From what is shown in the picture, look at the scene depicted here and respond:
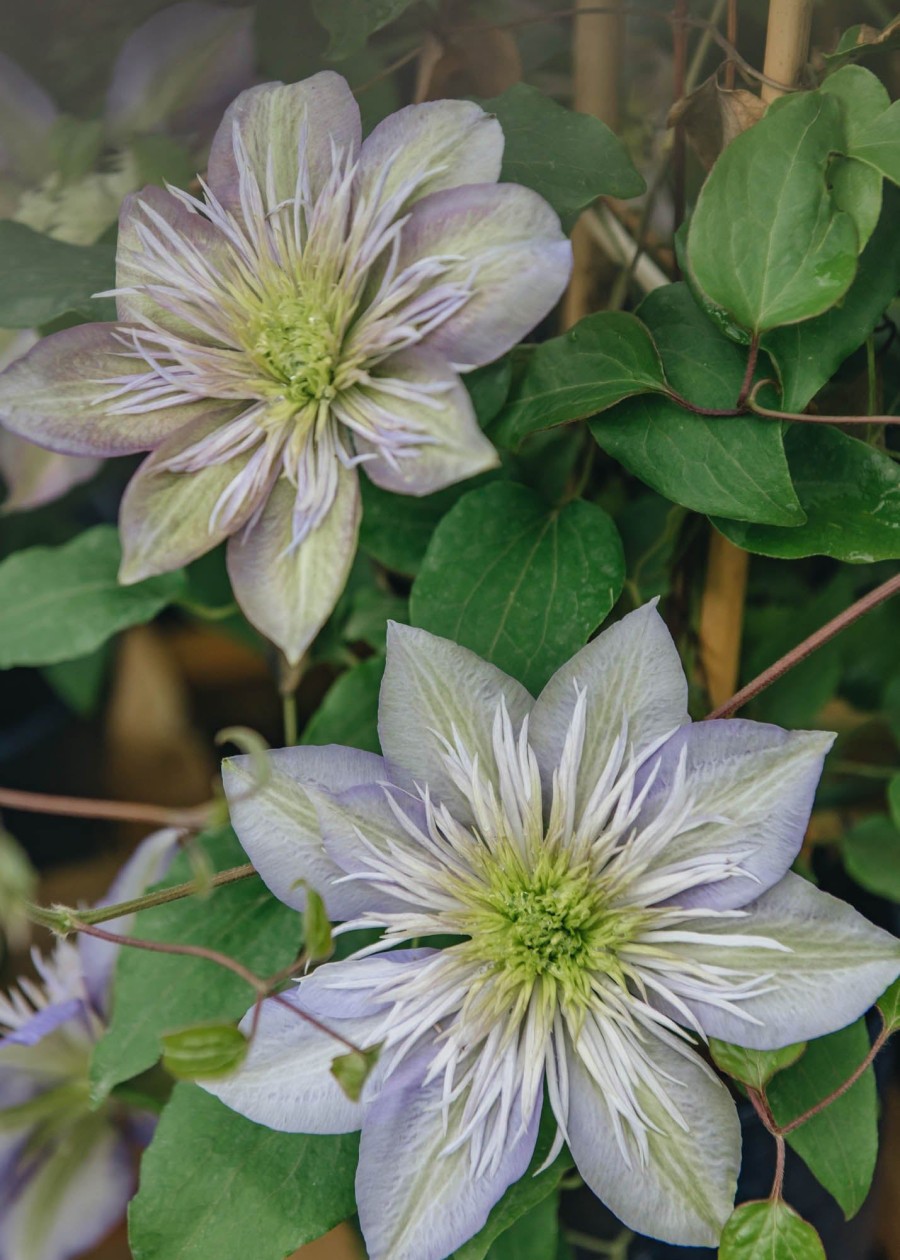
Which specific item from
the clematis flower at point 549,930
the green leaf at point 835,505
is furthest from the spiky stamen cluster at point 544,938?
the green leaf at point 835,505

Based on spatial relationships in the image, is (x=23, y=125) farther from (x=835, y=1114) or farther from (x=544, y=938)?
(x=835, y=1114)

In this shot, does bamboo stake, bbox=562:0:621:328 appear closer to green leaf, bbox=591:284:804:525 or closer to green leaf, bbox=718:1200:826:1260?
green leaf, bbox=591:284:804:525

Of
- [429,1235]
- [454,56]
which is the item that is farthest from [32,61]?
[429,1235]

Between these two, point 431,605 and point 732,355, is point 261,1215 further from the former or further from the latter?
point 732,355

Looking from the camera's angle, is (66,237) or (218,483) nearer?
(218,483)

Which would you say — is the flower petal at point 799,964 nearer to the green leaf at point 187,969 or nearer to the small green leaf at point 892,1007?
the small green leaf at point 892,1007

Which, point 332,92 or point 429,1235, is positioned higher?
point 332,92

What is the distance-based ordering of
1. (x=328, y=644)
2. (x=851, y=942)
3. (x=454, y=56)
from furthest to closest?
(x=328, y=644)
(x=454, y=56)
(x=851, y=942)

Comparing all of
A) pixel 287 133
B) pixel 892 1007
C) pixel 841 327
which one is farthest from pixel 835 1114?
pixel 287 133
